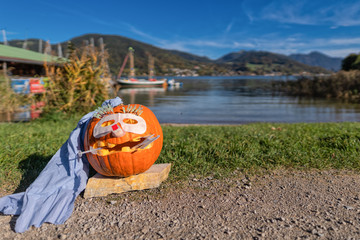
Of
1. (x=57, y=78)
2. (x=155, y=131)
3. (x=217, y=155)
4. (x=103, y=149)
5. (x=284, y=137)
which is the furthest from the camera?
(x=57, y=78)

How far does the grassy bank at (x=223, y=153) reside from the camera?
4.46m

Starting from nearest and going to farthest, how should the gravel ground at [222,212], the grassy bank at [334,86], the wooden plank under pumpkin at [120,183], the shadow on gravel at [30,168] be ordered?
the gravel ground at [222,212] → the wooden plank under pumpkin at [120,183] → the shadow on gravel at [30,168] → the grassy bank at [334,86]

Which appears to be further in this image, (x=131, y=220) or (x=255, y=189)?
(x=255, y=189)

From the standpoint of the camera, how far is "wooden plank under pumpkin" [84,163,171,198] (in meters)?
3.55

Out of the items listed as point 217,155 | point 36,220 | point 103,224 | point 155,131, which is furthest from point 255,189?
point 36,220

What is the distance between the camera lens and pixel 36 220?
9.43 feet

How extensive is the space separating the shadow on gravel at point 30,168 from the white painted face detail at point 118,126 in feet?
5.76

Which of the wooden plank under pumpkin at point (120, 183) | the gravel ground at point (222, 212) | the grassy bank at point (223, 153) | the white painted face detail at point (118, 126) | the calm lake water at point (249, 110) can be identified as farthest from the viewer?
the calm lake water at point (249, 110)

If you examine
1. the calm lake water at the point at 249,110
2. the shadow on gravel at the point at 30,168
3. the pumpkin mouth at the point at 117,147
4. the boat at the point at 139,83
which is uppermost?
the boat at the point at 139,83

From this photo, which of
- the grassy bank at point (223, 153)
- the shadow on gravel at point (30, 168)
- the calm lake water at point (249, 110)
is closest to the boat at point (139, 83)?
the calm lake water at point (249, 110)

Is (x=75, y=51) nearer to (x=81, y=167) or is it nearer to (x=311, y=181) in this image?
(x=81, y=167)

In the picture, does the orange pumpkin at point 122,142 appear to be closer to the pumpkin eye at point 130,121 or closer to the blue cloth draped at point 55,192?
the pumpkin eye at point 130,121

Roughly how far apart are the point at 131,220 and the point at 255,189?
187 centimetres

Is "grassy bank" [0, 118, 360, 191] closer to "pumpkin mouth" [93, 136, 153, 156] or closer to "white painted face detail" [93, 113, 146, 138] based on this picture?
"pumpkin mouth" [93, 136, 153, 156]
